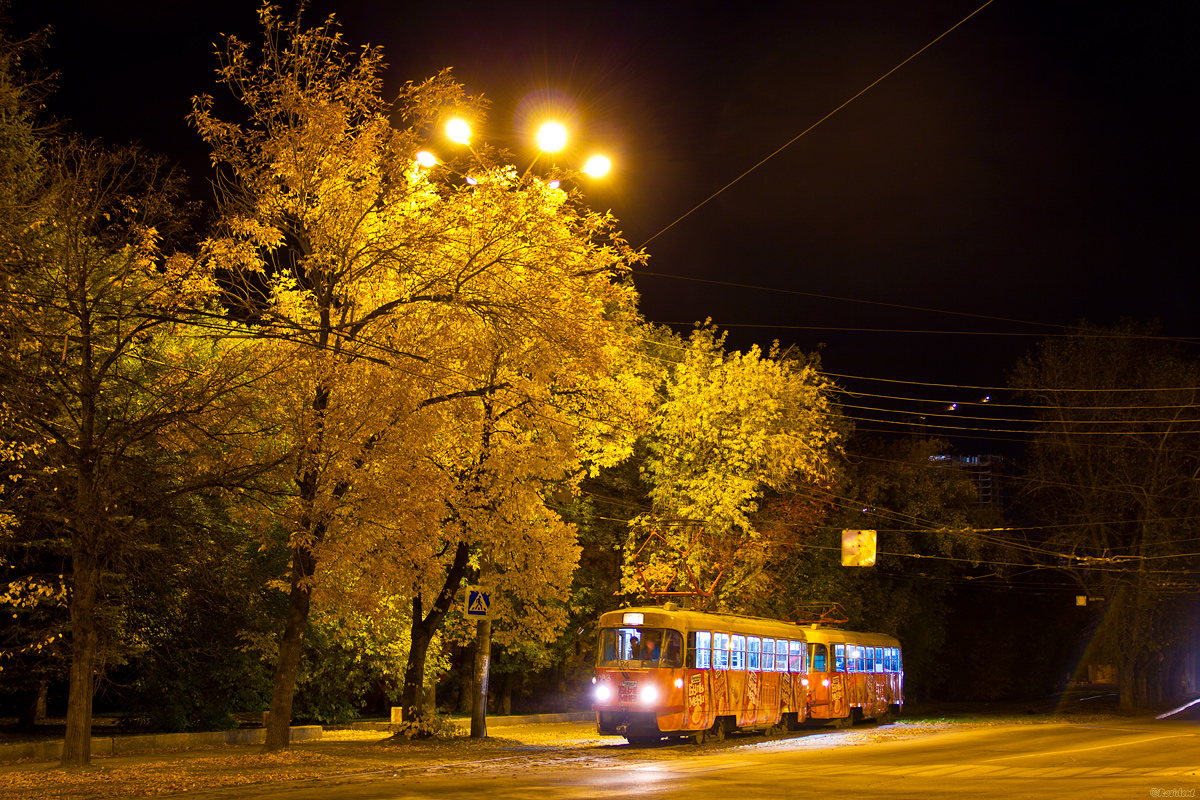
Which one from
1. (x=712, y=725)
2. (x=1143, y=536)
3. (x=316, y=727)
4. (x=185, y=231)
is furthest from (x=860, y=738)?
(x=1143, y=536)

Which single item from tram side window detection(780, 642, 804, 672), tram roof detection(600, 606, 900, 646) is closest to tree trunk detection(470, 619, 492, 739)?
tram roof detection(600, 606, 900, 646)

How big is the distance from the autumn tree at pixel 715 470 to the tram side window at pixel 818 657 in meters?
2.65

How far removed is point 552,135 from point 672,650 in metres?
14.1

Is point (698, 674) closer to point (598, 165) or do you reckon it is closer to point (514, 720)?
point (514, 720)

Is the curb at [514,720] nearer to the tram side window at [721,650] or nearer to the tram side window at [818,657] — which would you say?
the tram side window at [721,650]

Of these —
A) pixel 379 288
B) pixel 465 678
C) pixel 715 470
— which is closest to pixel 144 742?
pixel 379 288

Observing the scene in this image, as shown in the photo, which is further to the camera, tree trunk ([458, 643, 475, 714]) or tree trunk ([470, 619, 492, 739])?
tree trunk ([458, 643, 475, 714])

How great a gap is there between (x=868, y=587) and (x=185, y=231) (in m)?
35.9

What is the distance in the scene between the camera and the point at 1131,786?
15188mm

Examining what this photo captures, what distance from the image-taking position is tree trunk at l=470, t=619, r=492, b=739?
23141 millimetres

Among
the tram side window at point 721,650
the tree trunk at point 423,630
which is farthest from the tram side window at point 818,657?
the tree trunk at point 423,630

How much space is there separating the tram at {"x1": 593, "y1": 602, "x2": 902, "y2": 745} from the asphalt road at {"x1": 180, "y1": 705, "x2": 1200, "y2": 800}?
31.4 inches

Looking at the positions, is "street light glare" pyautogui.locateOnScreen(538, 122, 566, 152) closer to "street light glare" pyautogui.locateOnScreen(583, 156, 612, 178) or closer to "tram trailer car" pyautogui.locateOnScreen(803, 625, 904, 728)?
"street light glare" pyautogui.locateOnScreen(583, 156, 612, 178)

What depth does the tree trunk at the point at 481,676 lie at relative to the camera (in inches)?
911
